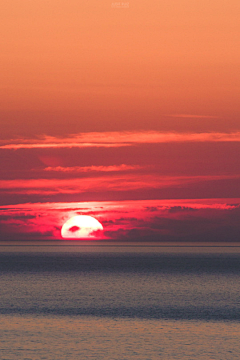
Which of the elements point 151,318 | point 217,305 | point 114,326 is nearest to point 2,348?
point 114,326

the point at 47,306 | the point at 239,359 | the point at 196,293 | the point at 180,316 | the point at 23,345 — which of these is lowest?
the point at 239,359

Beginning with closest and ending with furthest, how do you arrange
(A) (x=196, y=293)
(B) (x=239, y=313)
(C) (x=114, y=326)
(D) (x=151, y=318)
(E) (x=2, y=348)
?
(E) (x=2, y=348)
(C) (x=114, y=326)
(D) (x=151, y=318)
(B) (x=239, y=313)
(A) (x=196, y=293)

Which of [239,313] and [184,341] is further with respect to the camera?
[239,313]

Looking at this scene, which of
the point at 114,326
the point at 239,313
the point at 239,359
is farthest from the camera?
the point at 239,313

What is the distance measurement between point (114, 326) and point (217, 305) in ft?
33.7

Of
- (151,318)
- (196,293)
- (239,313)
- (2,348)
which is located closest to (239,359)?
(2,348)

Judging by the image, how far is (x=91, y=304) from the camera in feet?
112

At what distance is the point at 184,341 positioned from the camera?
2194 centimetres

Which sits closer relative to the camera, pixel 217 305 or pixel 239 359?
pixel 239 359

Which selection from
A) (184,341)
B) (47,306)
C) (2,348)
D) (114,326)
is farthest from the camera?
(47,306)

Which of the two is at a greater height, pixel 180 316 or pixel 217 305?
pixel 217 305

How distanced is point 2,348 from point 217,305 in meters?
16.7

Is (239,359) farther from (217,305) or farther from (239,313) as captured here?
(217,305)

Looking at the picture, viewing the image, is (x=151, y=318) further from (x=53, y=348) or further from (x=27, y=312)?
(x=53, y=348)
